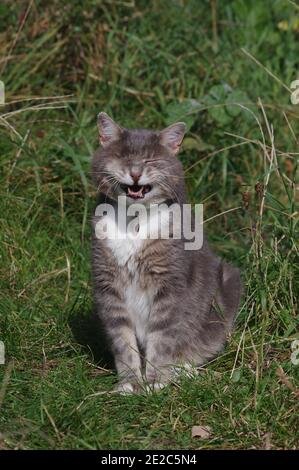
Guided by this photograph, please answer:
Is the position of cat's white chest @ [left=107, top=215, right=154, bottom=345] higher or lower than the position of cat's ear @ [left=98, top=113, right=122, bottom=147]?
lower

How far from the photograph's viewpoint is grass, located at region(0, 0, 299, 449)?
11.1 ft

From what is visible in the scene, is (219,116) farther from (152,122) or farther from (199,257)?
(199,257)

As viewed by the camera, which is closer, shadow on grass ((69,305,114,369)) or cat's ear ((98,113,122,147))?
cat's ear ((98,113,122,147))

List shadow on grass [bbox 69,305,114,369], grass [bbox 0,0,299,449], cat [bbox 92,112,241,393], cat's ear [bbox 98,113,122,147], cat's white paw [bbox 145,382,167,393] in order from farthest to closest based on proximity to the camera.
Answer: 1. shadow on grass [bbox 69,305,114,369]
2. cat's ear [bbox 98,113,122,147]
3. cat [bbox 92,112,241,393]
4. cat's white paw [bbox 145,382,167,393]
5. grass [bbox 0,0,299,449]

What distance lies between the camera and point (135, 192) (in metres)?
3.67

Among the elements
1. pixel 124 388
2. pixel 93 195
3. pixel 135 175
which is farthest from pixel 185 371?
pixel 93 195

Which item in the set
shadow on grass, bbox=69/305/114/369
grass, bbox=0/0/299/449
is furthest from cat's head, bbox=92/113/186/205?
shadow on grass, bbox=69/305/114/369

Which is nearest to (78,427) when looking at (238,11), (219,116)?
(219,116)

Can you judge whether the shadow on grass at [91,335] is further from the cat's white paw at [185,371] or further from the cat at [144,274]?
the cat's white paw at [185,371]

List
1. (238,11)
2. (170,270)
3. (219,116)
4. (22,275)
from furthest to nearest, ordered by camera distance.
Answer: (238,11) < (219,116) < (22,275) < (170,270)

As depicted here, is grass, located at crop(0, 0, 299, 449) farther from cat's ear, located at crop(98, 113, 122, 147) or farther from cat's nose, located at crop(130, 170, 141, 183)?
cat's ear, located at crop(98, 113, 122, 147)

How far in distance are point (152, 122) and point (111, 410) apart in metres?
2.48

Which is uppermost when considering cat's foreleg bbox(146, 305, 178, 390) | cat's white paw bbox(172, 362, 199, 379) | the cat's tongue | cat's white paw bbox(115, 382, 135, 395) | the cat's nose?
the cat's nose

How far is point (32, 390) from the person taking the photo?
359cm
